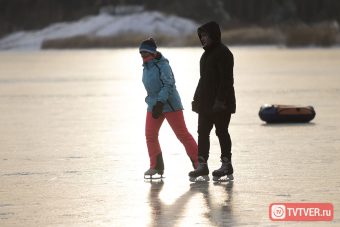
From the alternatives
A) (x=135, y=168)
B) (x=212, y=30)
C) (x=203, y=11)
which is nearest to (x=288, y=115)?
(x=135, y=168)

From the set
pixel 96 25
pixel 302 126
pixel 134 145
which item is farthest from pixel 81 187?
pixel 96 25

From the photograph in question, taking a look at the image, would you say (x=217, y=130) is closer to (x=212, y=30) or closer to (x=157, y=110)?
(x=157, y=110)

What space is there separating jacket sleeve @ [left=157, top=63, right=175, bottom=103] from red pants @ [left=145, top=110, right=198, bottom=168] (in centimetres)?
27

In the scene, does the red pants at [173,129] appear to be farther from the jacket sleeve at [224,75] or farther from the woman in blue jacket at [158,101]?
the jacket sleeve at [224,75]

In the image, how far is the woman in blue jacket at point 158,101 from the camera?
38.0 feet

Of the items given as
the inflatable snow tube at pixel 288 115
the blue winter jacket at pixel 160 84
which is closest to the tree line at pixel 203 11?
the inflatable snow tube at pixel 288 115

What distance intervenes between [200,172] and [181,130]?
1.58 ft

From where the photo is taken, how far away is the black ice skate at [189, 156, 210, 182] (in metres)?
11.7

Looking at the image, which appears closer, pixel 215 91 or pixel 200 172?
pixel 215 91

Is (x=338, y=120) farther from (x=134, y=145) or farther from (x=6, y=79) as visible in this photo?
(x=6, y=79)

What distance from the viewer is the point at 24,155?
561 inches

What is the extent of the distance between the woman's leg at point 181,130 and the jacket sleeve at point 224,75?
587 millimetres

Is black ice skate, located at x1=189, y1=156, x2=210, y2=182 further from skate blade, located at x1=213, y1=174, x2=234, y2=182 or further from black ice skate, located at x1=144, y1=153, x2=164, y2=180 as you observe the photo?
black ice skate, located at x1=144, y1=153, x2=164, y2=180

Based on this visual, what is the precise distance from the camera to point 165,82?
11.6m
